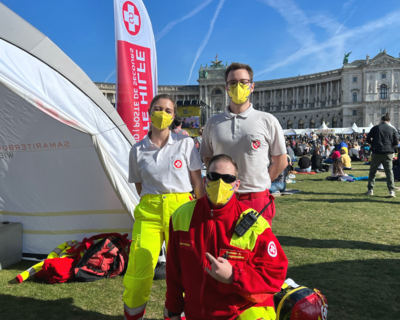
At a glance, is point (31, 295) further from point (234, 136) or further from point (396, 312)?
point (396, 312)

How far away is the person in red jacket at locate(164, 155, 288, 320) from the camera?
1.69 m

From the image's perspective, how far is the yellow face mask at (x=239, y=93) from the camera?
2.56 metres

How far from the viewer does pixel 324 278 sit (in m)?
3.56

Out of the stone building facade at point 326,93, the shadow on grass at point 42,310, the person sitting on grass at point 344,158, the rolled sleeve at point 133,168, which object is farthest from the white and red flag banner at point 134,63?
the stone building facade at point 326,93

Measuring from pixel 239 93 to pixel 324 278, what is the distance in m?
2.45

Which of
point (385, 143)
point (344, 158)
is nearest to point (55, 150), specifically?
point (385, 143)

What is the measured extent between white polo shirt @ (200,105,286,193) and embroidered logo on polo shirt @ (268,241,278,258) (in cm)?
74

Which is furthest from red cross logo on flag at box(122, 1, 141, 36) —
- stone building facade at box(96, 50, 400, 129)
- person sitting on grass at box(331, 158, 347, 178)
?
stone building facade at box(96, 50, 400, 129)

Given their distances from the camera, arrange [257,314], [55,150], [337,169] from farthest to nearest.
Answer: [337,169], [55,150], [257,314]

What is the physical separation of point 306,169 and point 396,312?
12155 mm

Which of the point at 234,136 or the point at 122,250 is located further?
the point at 122,250

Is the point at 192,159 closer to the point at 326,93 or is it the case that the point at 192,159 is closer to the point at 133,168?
the point at 133,168

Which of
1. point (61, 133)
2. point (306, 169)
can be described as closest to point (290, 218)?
point (61, 133)

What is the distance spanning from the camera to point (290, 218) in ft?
20.9
